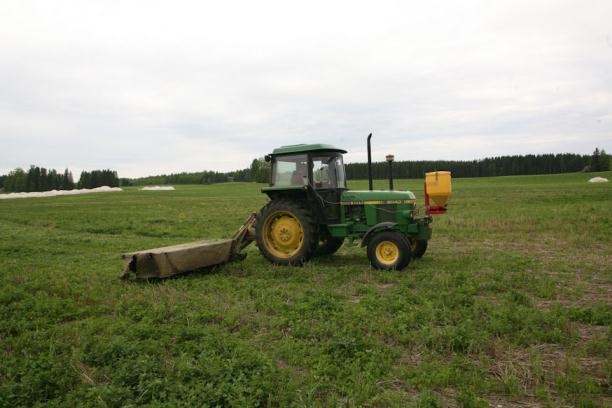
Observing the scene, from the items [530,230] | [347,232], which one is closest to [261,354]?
[347,232]

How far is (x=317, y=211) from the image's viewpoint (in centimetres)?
908

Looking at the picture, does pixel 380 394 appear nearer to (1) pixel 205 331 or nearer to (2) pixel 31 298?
(1) pixel 205 331

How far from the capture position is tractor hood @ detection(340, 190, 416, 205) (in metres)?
8.85

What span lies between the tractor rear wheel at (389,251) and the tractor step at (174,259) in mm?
2925

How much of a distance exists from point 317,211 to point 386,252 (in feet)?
5.61

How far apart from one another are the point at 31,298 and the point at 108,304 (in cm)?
116

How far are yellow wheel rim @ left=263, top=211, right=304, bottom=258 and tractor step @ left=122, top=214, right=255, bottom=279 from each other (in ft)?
2.57

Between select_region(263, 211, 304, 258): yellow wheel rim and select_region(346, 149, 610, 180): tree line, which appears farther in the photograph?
select_region(346, 149, 610, 180): tree line

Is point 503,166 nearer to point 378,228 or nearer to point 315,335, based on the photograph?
point 378,228

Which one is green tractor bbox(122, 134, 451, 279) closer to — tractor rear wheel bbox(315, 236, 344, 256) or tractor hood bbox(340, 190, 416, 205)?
tractor hood bbox(340, 190, 416, 205)

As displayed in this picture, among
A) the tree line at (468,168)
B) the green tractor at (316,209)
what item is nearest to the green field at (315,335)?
the green tractor at (316,209)

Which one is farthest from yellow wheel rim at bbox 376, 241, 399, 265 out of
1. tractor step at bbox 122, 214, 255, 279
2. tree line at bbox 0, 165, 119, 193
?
tree line at bbox 0, 165, 119, 193

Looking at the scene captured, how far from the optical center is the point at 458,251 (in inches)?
413

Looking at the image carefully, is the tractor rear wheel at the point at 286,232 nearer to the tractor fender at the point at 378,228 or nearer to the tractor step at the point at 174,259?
the tractor step at the point at 174,259
